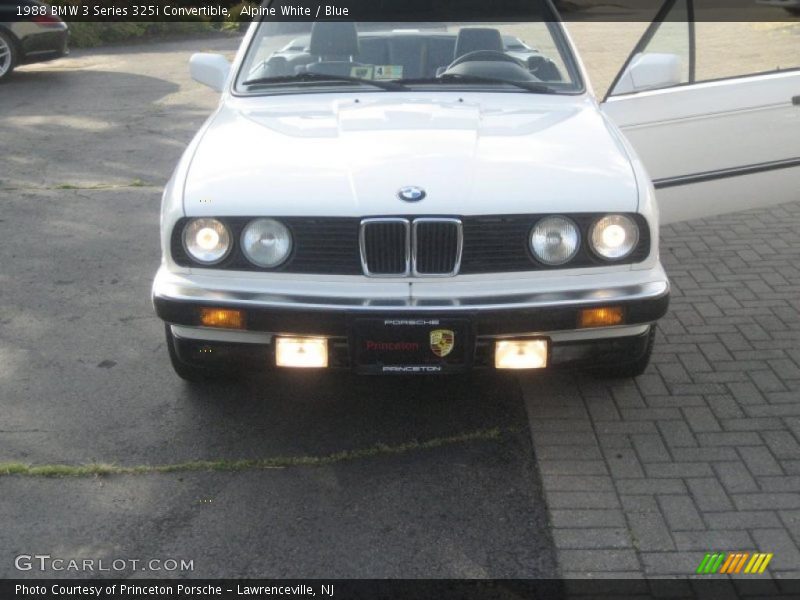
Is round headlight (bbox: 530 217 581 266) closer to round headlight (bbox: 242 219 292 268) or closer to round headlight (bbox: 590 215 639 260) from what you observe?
round headlight (bbox: 590 215 639 260)

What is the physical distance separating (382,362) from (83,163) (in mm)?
6201

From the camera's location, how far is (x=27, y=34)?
13.9 meters

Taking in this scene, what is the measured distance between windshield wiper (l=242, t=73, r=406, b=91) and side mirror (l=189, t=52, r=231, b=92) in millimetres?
428

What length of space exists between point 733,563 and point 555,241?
128 cm

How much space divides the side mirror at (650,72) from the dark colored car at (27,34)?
10.5 meters

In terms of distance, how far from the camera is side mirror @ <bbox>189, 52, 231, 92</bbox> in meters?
5.64

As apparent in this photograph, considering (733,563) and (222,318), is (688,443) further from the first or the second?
(222,318)

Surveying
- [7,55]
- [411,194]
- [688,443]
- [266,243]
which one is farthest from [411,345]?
[7,55]

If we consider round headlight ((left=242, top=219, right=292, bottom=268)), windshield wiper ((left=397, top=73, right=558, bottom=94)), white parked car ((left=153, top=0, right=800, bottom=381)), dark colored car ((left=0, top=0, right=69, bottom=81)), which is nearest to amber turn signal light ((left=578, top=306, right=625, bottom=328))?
white parked car ((left=153, top=0, right=800, bottom=381))

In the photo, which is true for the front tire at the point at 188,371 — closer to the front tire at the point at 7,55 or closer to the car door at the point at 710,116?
the car door at the point at 710,116

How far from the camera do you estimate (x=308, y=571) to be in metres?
3.33

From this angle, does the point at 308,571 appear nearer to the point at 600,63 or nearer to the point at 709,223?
the point at 709,223

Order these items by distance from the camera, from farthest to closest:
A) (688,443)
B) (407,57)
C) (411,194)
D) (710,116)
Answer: (710,116)
(407,57)
(688,443)
(411,194)

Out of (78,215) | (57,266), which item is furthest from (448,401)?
(78,215)
